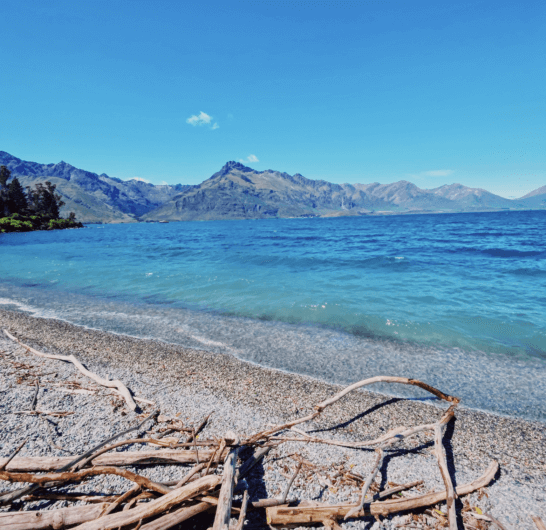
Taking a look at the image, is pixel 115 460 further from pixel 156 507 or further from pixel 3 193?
pixel 3 193

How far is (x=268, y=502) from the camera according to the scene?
135 inches

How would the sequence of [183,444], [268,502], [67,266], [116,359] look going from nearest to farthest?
1. [268,502]
2. [183,444]
3. [116,359]
4. [67,266]

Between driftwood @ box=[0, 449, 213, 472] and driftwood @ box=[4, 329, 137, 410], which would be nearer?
driftwood @ box=[0, 449, 213, 472]

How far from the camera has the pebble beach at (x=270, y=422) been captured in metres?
3.85

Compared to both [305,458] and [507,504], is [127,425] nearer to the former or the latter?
[305,458]

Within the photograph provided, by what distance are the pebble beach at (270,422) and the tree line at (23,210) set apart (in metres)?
115

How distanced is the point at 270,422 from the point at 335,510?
2.22m

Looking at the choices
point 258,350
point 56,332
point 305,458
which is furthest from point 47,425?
point 56,332

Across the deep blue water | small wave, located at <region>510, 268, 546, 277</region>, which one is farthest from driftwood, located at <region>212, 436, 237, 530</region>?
small wave, located at <region>510, 268, 546, 277</region>

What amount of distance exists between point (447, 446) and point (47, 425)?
23.3 ft

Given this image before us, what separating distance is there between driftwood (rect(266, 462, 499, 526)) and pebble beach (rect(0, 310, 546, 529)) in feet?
0.52

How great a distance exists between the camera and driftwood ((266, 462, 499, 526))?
10.6 ft

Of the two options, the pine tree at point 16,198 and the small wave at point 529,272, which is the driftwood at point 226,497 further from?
the pine tree at point 16,198

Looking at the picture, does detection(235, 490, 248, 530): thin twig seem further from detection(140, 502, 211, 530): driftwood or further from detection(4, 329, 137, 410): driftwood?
detection(4, 329, 137, 410): driftwood
